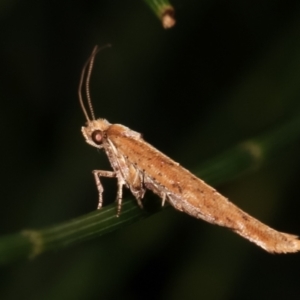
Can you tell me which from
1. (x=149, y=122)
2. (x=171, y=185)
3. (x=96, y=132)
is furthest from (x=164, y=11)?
(x=149, y=122)

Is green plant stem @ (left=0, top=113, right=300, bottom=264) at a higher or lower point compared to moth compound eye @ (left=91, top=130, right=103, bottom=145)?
lower

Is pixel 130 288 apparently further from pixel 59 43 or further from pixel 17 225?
pixel 59 43

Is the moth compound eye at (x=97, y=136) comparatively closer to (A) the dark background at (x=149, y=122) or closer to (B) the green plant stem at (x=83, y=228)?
(B) the green plant stem at (x=83, y=228)

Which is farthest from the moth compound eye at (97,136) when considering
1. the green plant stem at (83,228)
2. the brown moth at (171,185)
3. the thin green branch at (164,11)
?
the thin green branch at (164,11)

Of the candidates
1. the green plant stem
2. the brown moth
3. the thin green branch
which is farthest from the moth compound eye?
the thin green branch

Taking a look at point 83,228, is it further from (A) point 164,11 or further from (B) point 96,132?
(A) point 164,11

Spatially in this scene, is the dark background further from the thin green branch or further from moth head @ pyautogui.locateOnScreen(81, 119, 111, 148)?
the thin green branch
